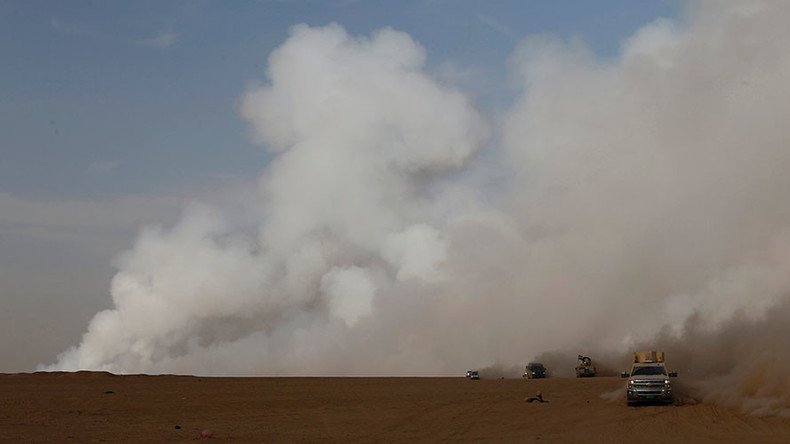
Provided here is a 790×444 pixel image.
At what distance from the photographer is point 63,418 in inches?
1576

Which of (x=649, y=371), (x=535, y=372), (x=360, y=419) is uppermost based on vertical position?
(x=535, y=372)

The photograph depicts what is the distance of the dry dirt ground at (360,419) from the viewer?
31094 mm

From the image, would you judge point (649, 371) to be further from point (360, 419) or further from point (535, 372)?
point (535, 372)

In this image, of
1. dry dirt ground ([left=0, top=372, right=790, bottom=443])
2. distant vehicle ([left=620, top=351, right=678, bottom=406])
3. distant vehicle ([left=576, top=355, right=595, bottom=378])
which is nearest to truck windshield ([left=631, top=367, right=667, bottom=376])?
distant vehicle ([left=620, top=351, right=678, bottom=406])

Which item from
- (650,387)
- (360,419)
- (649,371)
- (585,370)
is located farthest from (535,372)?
(360,419)

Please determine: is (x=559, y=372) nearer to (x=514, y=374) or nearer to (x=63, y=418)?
(x=514, y=374)

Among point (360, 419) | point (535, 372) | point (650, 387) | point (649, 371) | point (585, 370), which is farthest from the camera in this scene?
point (585, 370)

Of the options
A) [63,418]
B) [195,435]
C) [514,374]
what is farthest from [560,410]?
[514,374]

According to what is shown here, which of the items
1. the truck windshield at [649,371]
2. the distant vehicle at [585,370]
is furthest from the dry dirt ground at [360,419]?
the distant vehicle at [585,370]

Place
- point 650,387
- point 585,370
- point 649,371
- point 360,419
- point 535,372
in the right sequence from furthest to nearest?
1. point 585,370
2. point 535,372
3. point 649,371
4. point 650,387
5. point 360,419

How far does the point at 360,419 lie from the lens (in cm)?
3944

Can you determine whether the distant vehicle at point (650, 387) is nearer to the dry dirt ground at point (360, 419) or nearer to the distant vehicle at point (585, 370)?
the dry dirt ground at point (360, 419)

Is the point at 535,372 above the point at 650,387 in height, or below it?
above

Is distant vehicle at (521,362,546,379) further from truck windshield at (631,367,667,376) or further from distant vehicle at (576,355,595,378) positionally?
truck windshield at (631,367,667,376)
